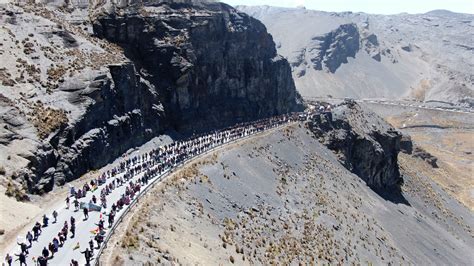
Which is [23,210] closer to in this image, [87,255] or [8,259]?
[8,259]

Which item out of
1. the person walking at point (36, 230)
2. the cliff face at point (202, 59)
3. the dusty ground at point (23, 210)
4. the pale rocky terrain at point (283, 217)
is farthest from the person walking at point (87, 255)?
the cliff face at point (202, 59)

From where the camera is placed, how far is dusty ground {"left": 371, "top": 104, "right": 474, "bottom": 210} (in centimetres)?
12031

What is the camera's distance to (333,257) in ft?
164

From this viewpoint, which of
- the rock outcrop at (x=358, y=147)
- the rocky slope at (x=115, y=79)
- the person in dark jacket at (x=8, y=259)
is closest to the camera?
the person in dark jacket at (x=8, y=259)

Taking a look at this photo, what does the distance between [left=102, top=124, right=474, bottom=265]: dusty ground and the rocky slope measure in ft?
34.5

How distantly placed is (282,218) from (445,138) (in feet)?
414

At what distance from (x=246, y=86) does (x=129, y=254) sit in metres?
61.1

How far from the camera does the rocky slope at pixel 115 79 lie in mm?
48000

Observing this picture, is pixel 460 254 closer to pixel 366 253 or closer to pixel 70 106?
pixel 366 253

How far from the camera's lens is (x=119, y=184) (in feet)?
154

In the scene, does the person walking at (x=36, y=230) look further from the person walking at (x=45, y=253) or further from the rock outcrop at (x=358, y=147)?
the rock outcrop at (x=358, y=147)

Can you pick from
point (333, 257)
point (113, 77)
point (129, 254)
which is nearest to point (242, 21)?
point (113, 77)

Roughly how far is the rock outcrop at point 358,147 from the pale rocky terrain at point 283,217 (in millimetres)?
2214

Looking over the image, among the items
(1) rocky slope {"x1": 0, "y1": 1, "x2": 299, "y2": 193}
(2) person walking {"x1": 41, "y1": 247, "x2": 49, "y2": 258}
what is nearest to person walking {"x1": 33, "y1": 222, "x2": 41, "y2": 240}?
(2) person walking {"x1": 41, "y1": 247, "x2": 49, "y2": 258}
